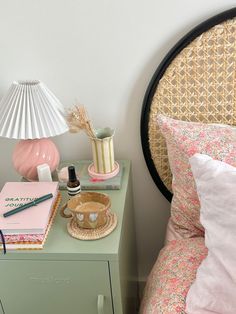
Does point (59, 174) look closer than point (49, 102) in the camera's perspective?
No

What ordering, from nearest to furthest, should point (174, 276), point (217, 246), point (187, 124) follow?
1. point (217, 246)
2. point (174, 276)
3. point (187, 124)

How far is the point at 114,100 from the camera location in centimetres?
119

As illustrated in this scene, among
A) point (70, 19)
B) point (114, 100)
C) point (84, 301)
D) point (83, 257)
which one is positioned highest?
point (70, 19)

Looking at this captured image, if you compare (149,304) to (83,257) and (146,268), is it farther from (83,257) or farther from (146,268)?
(146,268)

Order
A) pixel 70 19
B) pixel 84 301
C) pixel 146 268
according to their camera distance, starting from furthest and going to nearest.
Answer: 1. pixel 146 268
2. pixel 70 19
3. pixel 84 301

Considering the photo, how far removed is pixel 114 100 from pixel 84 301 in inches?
24.7

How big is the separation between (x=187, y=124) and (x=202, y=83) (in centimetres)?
16

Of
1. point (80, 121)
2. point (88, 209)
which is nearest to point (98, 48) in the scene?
point (80, 121)

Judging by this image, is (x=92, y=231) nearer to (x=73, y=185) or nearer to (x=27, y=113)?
(x=73, y=185)

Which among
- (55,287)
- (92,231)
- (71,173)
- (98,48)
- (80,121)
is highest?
(98,48)

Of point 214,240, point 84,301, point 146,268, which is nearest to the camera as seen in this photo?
point 214,240

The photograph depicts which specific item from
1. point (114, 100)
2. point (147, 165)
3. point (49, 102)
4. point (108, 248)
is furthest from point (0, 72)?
point (108, 248)

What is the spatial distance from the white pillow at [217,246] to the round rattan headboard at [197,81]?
30 centimetres

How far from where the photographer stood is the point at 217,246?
832mm
